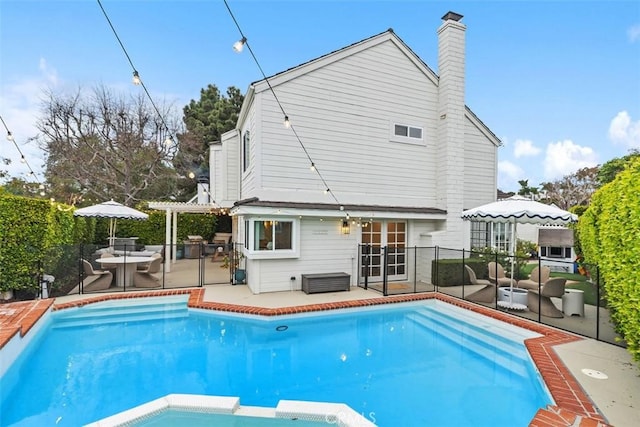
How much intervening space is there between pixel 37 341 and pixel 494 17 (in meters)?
18.7

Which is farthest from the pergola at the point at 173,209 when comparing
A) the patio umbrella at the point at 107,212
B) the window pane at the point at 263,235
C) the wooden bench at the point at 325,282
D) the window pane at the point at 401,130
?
the window pane at the point at 401,130

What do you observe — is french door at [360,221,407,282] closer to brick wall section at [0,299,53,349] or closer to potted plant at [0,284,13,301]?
brick wall section at [0,299,53,349]

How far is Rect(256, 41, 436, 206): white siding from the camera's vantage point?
10.4 m

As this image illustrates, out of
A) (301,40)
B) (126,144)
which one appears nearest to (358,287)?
(301,40)

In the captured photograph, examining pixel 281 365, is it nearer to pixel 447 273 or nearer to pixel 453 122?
pixel 447 273

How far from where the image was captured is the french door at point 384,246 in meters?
11.6

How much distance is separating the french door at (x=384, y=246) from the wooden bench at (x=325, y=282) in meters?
1.21

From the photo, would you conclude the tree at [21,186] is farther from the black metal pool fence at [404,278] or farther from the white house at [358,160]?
the white house at [358,160]

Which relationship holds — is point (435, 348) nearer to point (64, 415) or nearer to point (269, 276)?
point (269, 276)

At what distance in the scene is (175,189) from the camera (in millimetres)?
28625

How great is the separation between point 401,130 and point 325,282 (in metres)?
6.40

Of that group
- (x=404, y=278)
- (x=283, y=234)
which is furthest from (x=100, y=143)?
(x=404, y=278)

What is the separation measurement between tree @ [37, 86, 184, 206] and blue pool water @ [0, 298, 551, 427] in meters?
17.4

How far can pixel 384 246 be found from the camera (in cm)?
1152
